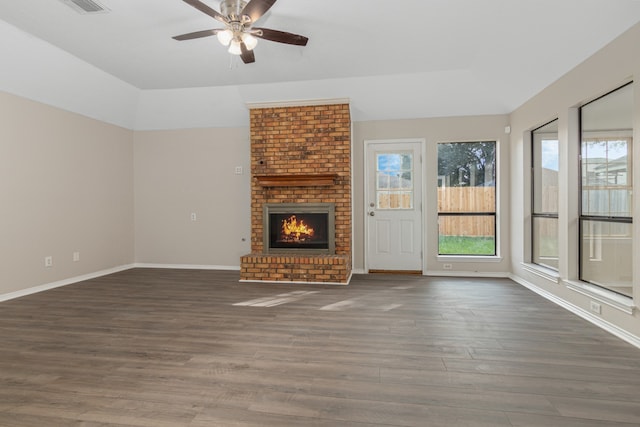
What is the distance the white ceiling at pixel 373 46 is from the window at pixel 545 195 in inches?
24.6

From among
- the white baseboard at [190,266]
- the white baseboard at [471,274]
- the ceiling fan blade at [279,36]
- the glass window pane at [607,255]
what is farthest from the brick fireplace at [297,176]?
the glass window pane at [607,255]

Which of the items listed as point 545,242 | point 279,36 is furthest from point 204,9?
point 545,242

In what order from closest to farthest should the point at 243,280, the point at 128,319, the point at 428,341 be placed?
the point at 428,341
the point at 128,319
the point at 243,280

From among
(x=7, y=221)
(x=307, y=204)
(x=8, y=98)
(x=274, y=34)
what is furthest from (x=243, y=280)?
(x=8, y=98)

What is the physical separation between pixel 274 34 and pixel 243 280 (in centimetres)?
339

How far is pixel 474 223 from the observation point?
17.5 ft

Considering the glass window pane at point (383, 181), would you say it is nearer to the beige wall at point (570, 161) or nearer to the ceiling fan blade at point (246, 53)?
the beige wall at point (570, 161)

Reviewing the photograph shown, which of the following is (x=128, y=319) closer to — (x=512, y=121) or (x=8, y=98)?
(x=8, y=98)

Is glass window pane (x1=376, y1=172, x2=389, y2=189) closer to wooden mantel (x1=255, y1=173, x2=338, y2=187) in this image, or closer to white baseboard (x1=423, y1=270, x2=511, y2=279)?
wooden mantel (x1=255, y1=173, x2=338, y2=187)

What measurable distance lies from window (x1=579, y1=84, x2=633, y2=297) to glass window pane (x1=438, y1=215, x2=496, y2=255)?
1810 millimetres

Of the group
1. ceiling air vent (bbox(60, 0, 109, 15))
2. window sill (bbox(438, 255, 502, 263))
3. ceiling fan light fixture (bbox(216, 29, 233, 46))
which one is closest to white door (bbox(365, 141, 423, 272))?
window sill (bbox(438, 255, 502, 263))

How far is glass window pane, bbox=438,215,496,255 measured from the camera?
17.4ft

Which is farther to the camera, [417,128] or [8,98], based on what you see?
[417,128]

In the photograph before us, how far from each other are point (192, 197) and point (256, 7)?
13.4 feet
